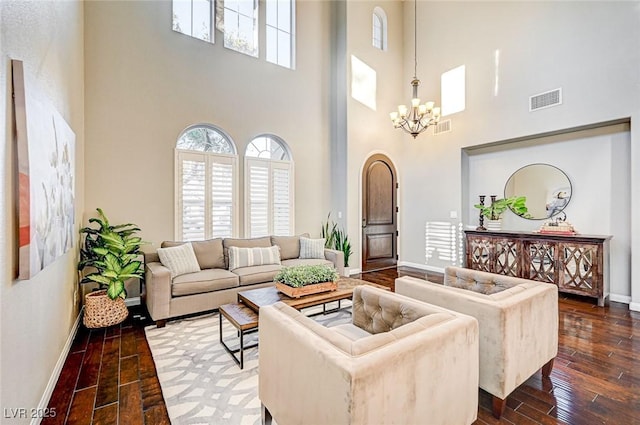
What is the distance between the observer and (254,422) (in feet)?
A: 6.06

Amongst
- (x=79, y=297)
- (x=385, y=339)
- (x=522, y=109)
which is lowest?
(x=79, y=297)

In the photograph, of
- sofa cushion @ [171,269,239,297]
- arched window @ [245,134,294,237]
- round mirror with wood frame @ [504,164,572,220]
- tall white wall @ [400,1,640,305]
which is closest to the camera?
sofa cushion @ [171,269,239,297]

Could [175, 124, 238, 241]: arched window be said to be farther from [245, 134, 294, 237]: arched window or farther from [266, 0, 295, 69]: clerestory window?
[266, 0, 295, 69]: clerestory window

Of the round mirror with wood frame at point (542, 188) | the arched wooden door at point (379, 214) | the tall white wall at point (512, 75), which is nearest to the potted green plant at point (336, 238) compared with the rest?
the arched wooden door at point (379, 214)

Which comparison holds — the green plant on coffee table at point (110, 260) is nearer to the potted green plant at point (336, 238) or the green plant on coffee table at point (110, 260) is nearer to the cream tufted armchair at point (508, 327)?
the cream tufted armchair at point (508, 327)

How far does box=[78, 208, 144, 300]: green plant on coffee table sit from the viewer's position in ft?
10.5

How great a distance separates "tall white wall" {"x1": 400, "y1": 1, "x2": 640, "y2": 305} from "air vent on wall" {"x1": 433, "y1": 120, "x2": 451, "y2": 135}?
11 cm

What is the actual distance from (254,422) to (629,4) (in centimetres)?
621

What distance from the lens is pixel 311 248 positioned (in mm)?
4961

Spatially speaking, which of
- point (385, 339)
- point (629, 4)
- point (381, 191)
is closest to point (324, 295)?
point (385, 339)

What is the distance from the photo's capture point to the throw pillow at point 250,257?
4.16 m

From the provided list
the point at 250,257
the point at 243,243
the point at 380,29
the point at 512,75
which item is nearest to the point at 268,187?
the point at 243,243

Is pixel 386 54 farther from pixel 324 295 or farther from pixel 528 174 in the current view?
pixel 324 295

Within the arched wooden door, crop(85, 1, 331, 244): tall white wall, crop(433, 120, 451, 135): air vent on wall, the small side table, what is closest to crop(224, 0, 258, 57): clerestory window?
crop(85, 1, 331, 244): tall white wall
